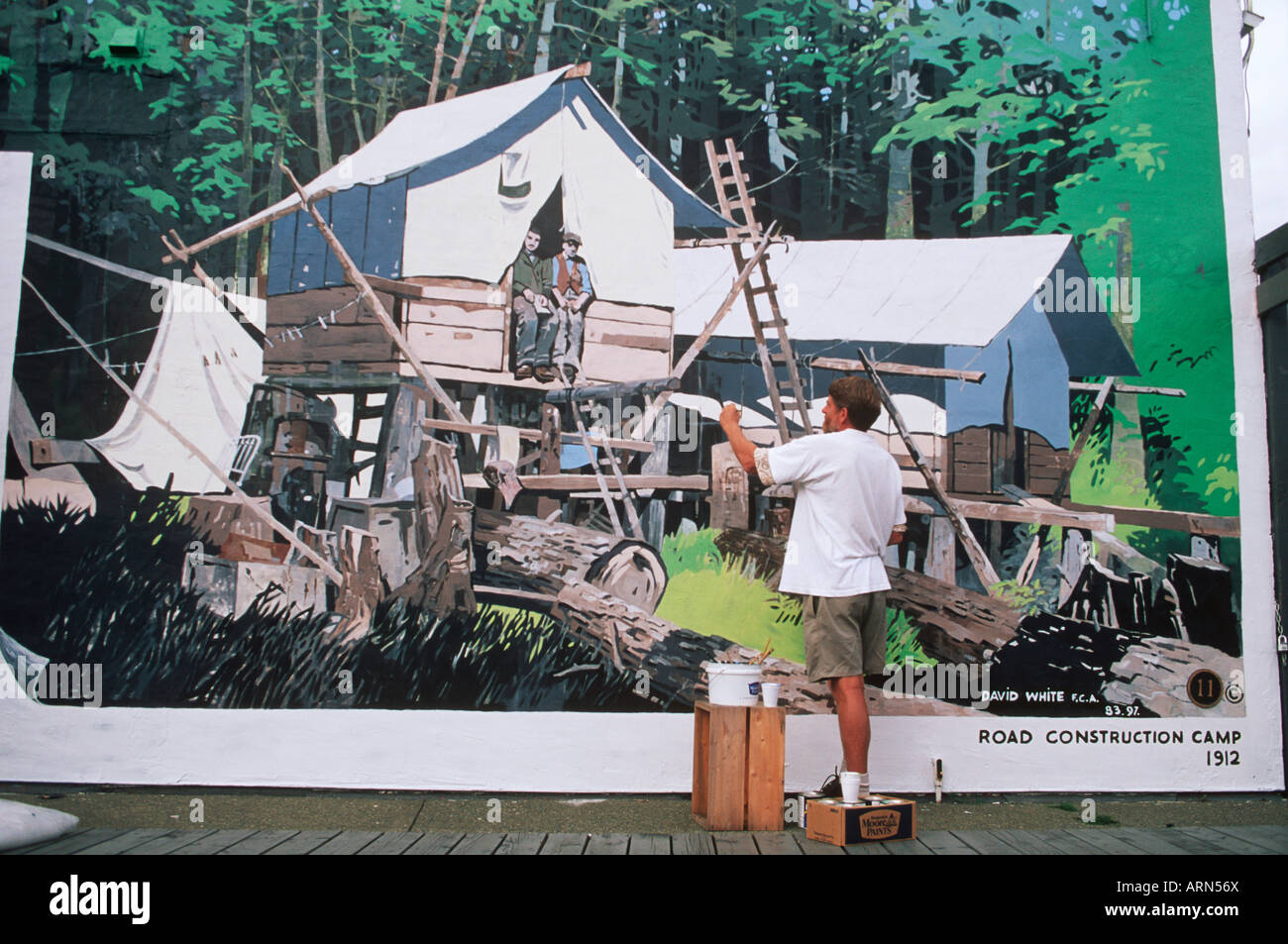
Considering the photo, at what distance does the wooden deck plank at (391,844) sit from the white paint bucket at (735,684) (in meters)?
1.18

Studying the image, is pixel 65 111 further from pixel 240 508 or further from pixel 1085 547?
pixel 1085 547

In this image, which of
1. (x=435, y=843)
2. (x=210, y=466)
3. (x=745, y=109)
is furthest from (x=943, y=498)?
(x=210, y=466)

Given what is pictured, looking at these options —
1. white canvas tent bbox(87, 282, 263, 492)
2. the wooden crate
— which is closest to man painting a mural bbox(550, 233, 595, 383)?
white canvas tent bbox(87, 282, 263, 492)

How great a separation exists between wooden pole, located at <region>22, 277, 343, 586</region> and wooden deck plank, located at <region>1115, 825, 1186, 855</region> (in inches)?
128

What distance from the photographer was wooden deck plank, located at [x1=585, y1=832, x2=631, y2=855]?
3.06m

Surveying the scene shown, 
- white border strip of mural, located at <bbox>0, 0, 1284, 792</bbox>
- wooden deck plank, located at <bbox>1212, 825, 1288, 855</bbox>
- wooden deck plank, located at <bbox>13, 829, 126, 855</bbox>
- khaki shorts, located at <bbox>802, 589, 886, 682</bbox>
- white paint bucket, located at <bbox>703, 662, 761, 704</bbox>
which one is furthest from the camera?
white border strip of mural, located at <bbox>0, 0, 1284, 792</bbox>

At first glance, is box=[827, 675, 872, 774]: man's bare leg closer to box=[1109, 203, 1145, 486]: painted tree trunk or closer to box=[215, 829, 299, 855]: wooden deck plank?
box=[1109, 203, 1145, 486]: painted tree trunk

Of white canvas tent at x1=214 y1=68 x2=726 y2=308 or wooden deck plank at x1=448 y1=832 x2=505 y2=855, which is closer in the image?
wooden deck plank at x1=448 y1=832 x2=505 y2=855

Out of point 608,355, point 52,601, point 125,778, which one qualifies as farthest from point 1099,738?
point 52,601

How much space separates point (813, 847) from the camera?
3.15 m

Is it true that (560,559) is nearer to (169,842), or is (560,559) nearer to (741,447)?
(741,447)

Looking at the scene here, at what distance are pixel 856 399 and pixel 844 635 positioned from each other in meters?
0.88

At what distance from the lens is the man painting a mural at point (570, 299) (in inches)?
167

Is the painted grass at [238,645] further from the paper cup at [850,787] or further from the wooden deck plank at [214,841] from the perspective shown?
the paper cup at [850,787]
